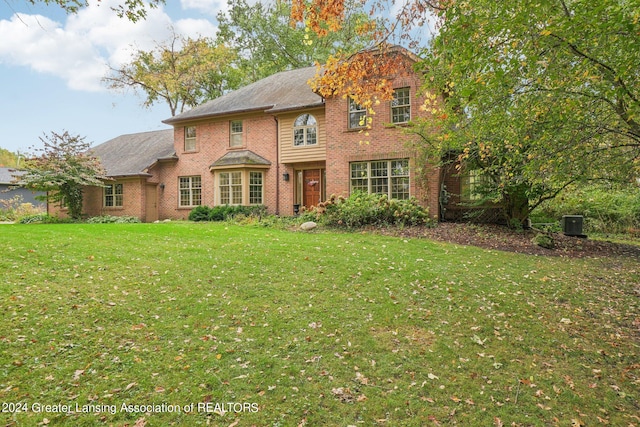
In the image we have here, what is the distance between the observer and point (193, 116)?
59.1ft

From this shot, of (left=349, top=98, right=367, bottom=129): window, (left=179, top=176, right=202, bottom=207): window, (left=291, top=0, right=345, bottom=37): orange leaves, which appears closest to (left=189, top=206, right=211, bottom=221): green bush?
(left=179, top=176, right=202, bottom=207): window

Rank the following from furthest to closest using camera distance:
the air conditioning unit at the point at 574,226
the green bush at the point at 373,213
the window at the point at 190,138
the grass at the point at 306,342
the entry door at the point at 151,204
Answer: the entry door at the point at 151,204
the window at the point at 190,138
the air conditioning unit at the point at 574,226
the green bush at the point at 373,213
the grass at the point at 306,342

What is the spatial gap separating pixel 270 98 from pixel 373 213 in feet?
29.1

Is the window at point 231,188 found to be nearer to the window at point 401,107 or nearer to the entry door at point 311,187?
the entry door at point 311,187

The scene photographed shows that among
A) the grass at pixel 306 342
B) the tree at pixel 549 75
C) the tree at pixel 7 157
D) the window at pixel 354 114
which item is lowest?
the grass at pixel 306 342

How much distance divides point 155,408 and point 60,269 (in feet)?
14.3

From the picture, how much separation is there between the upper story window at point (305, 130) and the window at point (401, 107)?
11.9 feet

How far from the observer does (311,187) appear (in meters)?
16.6

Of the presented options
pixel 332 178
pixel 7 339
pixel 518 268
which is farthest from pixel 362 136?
pixel 7 339

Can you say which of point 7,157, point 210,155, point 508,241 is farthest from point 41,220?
point 7,157

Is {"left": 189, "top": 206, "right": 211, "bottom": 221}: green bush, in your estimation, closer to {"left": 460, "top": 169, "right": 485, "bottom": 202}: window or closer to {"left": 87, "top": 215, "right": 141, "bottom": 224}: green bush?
{"left": 87, "top": 215, "right": 141, "bottom": 224}: green bush

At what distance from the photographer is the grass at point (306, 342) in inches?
123

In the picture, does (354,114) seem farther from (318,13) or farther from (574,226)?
(574,226)

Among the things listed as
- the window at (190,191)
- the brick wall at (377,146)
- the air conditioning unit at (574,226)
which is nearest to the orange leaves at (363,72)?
the brick wall at (377,146)
